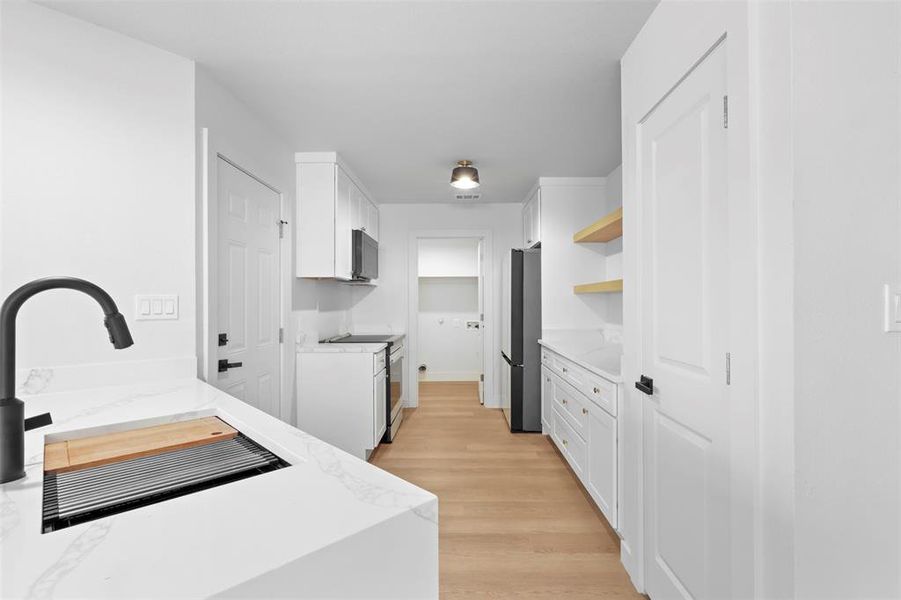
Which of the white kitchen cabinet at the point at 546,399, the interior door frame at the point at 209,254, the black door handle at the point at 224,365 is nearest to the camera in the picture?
the interior door frame at the point at 209,254

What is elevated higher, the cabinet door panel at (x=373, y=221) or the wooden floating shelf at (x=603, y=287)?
the cabinet door panel at (x=373, y=221)

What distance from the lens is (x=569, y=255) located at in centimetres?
380

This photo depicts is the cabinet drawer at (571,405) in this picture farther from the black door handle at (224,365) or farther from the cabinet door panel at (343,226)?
the black door handle at (224,365)

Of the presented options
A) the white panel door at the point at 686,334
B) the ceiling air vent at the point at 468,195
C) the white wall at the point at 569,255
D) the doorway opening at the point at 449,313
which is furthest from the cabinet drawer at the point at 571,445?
the doorway opening at the point at 449,313

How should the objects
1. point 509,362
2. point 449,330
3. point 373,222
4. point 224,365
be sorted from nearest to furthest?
1. point 224,365
2. point 509,362
3. point 373,222
4. point 449,330

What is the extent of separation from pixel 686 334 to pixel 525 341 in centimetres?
244

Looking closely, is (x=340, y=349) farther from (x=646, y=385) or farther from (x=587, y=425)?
(x=646, y=385)

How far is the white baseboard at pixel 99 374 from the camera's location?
155 cm

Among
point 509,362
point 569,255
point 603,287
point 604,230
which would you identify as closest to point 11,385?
point 603,287

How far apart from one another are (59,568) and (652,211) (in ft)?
6.02

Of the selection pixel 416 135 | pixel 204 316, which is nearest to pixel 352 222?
pixel 416 135

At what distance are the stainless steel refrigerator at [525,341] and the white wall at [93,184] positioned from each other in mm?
2642

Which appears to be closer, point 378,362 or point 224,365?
point 224,365

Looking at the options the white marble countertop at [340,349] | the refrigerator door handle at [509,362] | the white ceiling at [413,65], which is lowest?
the refrigerator door handle at [509,362]
